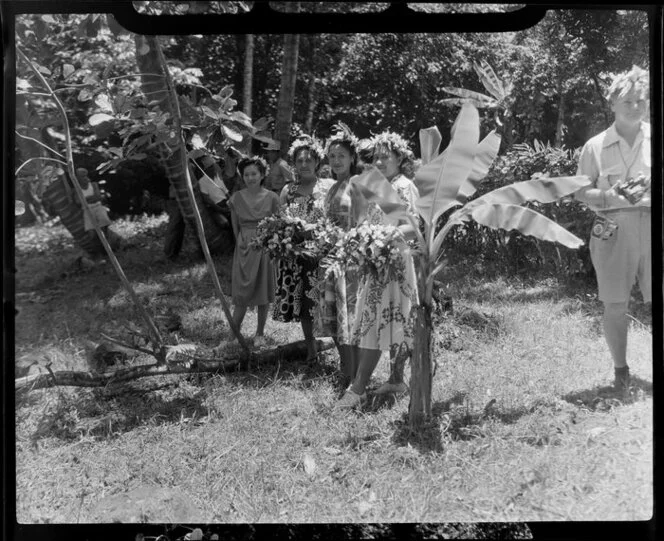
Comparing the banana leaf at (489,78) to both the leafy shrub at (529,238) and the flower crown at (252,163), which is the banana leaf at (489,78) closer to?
the leafy shrub at (529,238)

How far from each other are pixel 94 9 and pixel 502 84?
2634 mm

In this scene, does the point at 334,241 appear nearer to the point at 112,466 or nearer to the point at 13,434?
the point at 112,466

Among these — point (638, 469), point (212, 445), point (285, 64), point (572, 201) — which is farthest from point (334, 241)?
point (638, 469)

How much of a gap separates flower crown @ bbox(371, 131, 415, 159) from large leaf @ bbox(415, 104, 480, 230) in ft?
1.94

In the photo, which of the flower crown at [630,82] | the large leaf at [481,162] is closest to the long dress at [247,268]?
the large leaf at [481,162]

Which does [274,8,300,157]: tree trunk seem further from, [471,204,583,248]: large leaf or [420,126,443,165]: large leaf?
[471,204,583,248]: large leaf

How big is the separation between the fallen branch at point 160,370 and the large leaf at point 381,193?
1.90 meters

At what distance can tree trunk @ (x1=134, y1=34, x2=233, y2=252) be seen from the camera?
470 cm

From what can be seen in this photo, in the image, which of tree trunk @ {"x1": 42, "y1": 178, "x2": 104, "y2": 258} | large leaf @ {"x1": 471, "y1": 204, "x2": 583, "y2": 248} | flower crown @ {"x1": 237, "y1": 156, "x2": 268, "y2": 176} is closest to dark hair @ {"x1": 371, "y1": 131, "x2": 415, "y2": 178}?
large leaf @ {"x1": 471, "y1": 204, "x2": 583, "y2": 248}

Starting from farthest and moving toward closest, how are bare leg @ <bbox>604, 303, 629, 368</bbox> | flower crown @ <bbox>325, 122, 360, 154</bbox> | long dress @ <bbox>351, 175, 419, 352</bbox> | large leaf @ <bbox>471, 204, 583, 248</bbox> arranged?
flower crown @ <bbox>325, 122, 360, 154</bbox>, long dress @ <bbox>351, 175, 419, 352</bbox>, bare leg @ <bbox>604, 303, 629, 368</bbox>, large leaf @ <bbox>471, 204, 583, 248</bbox>

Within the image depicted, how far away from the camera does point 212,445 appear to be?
426 cm

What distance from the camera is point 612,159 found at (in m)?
3.68

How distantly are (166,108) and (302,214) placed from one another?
1223mm

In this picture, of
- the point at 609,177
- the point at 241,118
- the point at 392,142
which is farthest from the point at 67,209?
the point at 609,177
